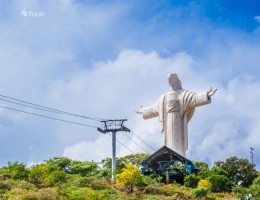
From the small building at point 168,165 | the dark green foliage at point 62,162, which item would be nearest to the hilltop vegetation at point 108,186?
the small building at point 168,165

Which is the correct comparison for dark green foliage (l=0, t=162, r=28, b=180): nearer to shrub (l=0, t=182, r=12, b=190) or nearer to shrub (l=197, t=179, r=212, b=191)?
shrub (l=0, t=182, r=12, b=190)

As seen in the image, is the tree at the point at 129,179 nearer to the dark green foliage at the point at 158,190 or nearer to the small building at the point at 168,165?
the dark green foliage at the point at 158,190

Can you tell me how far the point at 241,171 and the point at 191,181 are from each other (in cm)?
912

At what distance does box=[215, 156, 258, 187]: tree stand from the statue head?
7478 millimetres

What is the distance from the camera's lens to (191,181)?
30.5 metres

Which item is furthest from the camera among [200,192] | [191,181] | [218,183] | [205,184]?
[191,181]

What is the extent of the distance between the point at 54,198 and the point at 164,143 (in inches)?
573

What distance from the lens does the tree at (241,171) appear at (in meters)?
38.1

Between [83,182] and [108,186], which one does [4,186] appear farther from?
[108,186]

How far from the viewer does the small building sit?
33094 millimetres

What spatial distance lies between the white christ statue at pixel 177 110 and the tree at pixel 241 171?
5648 mm

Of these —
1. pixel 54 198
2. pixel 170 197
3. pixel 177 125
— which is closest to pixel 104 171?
pixel 177 125

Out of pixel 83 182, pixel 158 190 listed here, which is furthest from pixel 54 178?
pixel 158 190

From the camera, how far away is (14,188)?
996 inches
